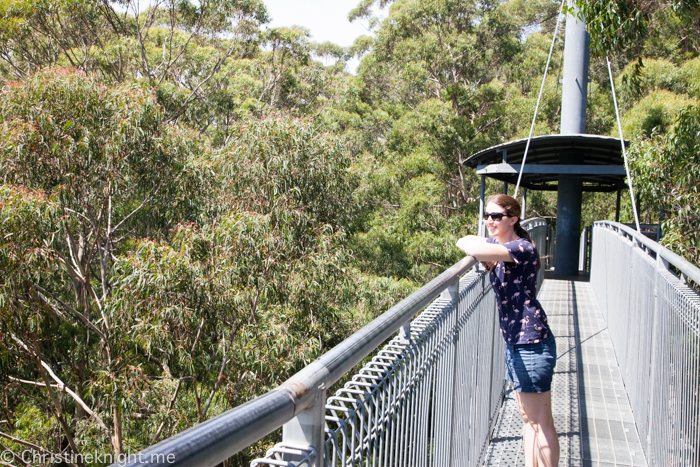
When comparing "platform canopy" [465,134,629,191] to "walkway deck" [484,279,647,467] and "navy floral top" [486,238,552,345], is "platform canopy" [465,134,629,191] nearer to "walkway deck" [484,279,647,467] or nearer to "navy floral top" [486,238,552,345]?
"walkway deck" [484,279,647,467]

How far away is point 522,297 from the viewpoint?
9.53 feet

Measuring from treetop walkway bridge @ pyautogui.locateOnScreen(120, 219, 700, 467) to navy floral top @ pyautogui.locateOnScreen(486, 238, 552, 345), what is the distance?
21 centimetres

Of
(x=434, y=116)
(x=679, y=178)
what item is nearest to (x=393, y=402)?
(x=679, y=178)

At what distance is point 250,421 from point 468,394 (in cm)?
247

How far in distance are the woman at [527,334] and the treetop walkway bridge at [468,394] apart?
176 mm

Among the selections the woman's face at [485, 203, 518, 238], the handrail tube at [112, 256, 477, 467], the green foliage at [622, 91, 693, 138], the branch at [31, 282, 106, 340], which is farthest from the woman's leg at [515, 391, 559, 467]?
the green foliage at [622, 91, 693, 138]

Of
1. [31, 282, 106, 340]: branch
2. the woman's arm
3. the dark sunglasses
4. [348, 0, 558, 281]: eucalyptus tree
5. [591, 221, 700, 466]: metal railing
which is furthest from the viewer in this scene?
[348, 0, 558, 281]: eucalyptus tree

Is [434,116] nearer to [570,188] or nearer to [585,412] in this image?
[570,188]

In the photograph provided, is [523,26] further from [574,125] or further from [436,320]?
[436,320]

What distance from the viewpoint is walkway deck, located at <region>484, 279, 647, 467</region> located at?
3871mm

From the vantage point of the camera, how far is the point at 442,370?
8.41 ft

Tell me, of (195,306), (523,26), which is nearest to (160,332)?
(195,306)

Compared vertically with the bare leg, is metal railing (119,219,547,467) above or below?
above

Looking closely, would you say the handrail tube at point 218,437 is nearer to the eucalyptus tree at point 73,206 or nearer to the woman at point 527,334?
the woman at point 527,334
